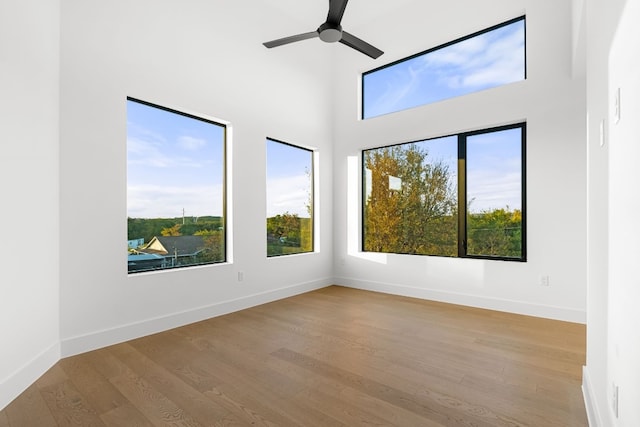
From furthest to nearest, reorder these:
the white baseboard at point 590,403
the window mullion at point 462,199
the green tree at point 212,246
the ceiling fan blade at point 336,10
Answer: the window mullion at point 462,199, the green tree at point 212,246, the ceiling fan blade at point 336,10, the white baseboard at point 590,403

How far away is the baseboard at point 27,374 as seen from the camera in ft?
6.92

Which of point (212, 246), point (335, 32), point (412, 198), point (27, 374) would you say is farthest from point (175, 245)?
point (412, 198)

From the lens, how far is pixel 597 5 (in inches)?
69.6

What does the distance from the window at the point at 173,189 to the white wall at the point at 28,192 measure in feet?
2.43

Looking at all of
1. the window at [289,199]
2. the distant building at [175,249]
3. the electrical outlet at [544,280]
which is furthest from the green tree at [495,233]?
the distant building at [175,249]

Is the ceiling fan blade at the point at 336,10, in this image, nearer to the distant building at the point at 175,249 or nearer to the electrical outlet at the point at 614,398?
the distant building at the point at 175,249

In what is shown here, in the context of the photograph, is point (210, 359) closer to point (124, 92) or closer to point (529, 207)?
point (124, 92)

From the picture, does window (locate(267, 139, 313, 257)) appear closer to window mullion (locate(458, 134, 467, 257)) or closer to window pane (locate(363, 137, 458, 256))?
window pane (locate(363, 137, 458, 256))

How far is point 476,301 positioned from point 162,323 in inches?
146

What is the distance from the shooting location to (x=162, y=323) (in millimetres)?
3473

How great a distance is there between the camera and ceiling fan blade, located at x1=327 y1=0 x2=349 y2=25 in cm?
288

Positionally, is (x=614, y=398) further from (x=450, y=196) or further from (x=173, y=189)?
(x=173, y=189)

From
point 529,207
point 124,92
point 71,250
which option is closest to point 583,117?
point 529,207

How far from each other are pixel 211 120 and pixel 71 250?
2.06 metres
